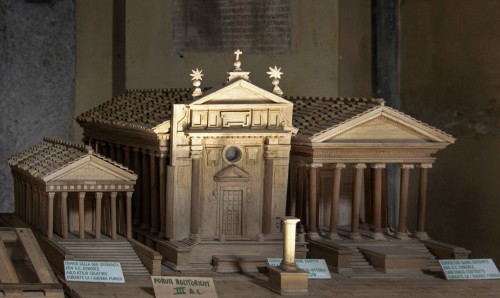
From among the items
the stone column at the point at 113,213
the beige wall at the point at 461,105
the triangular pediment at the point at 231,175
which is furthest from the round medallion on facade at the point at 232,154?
the beige wall at the point at 461,105

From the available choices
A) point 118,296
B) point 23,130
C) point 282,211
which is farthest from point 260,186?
point 23,130

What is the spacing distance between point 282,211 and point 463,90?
6.58 m

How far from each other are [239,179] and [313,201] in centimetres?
202

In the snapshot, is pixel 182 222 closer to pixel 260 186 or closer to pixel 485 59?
pixel 260 186

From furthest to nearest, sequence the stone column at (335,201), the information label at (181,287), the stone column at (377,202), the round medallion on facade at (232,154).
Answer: the stone column at (377,202) → the stone column at (335,201) → the round medallion on facade at (232,154) → the information label at (181,287)

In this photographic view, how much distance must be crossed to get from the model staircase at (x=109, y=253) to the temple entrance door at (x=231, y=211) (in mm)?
2117

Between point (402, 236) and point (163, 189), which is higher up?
point (163, 189)

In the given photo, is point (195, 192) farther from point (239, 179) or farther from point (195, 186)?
point (239, 179)

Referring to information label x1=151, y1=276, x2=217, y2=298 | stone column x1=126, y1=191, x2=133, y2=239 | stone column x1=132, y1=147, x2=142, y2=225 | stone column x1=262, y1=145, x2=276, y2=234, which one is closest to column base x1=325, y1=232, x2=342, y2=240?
stone column x1=262, y1=145, x2=276, y2=234

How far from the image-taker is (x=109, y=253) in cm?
2470

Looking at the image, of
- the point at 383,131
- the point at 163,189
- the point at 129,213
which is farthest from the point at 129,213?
the point at 383,131

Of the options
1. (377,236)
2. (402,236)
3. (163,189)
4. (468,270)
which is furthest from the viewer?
(402,236)

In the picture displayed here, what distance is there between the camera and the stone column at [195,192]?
2541 centimetres

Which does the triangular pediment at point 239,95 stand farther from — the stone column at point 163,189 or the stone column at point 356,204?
the stone column at point 356,204
